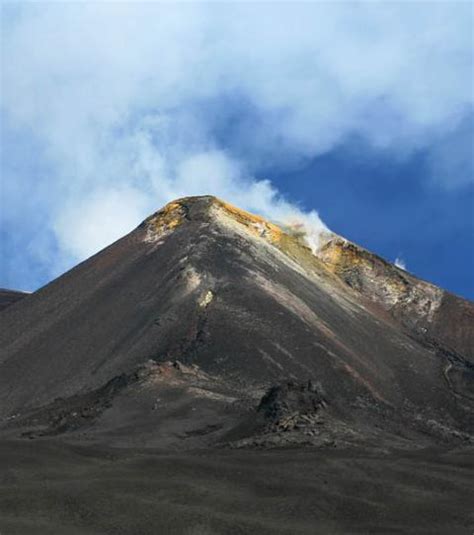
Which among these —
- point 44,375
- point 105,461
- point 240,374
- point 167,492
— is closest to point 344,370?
point 240,374

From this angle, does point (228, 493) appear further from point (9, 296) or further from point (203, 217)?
point (9, 296)

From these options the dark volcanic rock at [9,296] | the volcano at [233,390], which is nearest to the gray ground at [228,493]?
the volcano at [233,390]

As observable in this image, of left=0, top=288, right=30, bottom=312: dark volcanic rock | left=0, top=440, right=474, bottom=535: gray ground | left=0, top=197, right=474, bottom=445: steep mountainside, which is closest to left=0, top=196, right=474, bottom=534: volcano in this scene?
left=0, top=440, right=474, bottom=535: gray ground

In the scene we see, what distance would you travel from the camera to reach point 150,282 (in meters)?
71.5

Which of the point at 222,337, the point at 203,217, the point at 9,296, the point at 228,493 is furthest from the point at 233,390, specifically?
the point at 9,296

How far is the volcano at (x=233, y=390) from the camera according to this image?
89.5ft

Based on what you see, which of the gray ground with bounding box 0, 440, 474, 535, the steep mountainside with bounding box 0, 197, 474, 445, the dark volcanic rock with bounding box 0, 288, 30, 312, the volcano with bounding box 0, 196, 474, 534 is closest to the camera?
the gray ground with bounding box 0, 440, 474, 535

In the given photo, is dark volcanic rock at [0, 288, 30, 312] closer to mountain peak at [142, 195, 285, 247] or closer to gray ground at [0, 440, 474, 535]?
mountain peak at [142, 195, 285, 247]

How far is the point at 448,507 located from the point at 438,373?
40.9 meters

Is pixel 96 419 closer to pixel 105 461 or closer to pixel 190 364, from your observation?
pixel 190 364

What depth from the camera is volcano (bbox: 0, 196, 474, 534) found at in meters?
27.3

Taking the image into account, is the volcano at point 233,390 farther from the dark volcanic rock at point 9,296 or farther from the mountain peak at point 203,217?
the dark volcanic rock at point 9,296

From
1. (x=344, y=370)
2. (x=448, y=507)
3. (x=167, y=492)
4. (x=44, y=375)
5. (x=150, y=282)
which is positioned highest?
(x=150, y=282)

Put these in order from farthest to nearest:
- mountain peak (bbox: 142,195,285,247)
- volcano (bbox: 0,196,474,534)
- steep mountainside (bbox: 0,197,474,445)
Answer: mountain peak (bbox: 142,195,285,247) → steep mountainside (bbox: 0,197,474,445) → volcano (bbox: 0,196,474,534)
